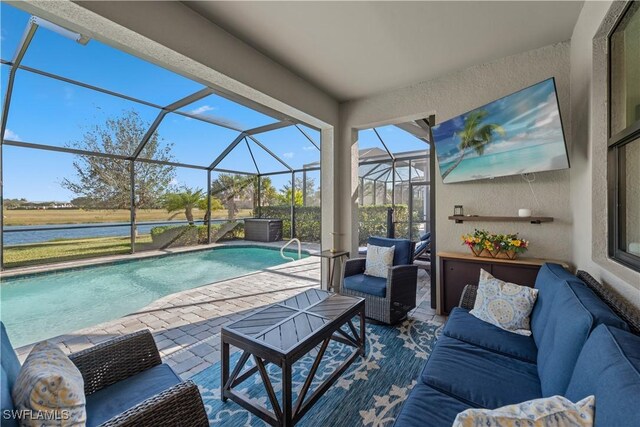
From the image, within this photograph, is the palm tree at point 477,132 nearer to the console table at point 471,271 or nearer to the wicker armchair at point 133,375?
the console table at point 471,271

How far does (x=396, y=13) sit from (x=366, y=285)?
2879 mm

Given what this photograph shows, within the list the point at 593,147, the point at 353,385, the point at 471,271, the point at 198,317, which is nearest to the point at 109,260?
the point at 198,317

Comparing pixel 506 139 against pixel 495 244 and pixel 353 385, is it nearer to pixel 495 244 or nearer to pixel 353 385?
pixel 495 244

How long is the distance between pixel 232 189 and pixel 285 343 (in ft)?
30.0

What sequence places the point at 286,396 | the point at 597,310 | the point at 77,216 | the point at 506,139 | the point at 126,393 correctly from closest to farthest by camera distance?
the point at 597,310 → the point at 126,393 → the point at 286,396 → the point at 506,139 → the point at 77,216

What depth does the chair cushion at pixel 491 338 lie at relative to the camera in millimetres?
1707

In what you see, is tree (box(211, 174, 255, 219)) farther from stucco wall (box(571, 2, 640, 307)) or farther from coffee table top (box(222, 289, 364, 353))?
stucco wall (box(571, 2, 640, 307))

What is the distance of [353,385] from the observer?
2059 millimetres

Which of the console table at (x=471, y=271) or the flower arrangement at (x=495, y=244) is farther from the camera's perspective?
the flower arrangement at (x=495, y=244)

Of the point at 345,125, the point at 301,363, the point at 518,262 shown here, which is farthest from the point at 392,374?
the point at 345,125

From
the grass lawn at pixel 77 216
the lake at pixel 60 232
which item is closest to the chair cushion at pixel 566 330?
the lake at pixel 60 232

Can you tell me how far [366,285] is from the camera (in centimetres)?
322

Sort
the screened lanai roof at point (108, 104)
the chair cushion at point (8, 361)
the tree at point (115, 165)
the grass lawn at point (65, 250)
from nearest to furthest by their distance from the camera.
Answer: the chair cushion at point (8, 361)
the screened lanai roof at point (108, 104)
the grass lawn at point (65, 250)
the tree at point (115, 165)

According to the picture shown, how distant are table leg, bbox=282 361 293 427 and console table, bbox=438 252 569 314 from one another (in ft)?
7.92
